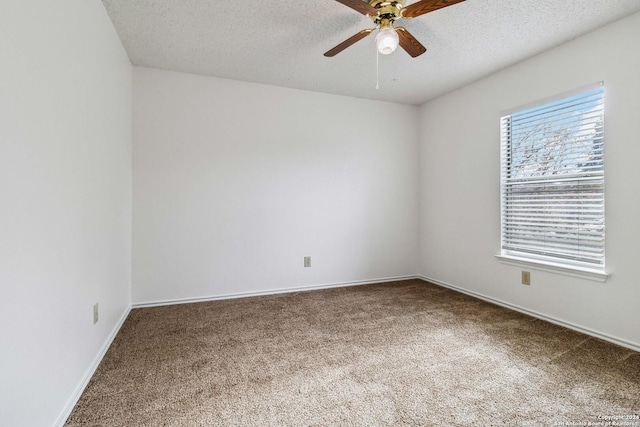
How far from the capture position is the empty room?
1412 millimetres

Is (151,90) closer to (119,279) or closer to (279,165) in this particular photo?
(279,165)

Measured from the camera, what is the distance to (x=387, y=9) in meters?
1.83

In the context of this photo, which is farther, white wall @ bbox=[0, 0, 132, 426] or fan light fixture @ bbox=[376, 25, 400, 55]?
fan light fixture @ bbox=[376, 25, 400, 55]

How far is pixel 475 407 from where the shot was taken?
152cm

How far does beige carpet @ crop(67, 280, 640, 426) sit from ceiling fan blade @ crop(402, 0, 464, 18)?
2.17m

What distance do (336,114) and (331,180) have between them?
856 millimetres

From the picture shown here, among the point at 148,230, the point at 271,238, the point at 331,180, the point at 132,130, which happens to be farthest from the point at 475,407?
the point at 132,130

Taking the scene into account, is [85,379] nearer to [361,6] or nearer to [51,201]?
[51,201]

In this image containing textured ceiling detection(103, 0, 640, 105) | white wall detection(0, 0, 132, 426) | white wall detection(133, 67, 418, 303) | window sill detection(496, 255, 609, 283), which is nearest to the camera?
white wall detection(0, 0, 132, 426)

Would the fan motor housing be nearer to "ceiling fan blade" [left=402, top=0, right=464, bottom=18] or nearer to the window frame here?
"ceiling fan blade" [left=402, top=0, right=464, bottom=18]

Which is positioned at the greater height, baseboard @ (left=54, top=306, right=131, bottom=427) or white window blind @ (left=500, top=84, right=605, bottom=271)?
white window blind @ (left=500, top=84, right=605, bottom=271)

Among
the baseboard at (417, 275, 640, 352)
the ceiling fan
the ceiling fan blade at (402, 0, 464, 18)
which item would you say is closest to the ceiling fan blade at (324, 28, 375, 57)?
the ceiling fan

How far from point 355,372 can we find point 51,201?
6.01ft

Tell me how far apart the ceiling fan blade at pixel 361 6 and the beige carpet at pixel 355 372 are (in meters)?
2.16
